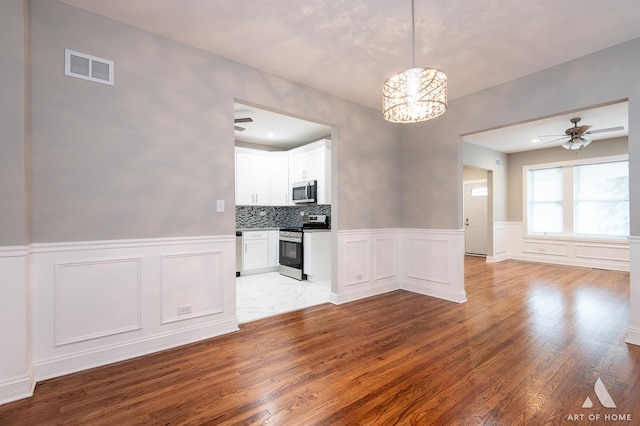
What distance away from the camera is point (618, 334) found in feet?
9.44

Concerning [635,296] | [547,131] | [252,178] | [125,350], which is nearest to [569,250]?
[547,131]

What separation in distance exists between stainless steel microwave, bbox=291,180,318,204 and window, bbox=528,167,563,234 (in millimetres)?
5918

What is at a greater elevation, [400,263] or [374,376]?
[400,263]

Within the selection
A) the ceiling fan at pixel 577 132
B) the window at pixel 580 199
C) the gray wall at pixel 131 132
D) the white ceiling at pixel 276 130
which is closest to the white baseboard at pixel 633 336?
the ceiling fan at pixel 577 132

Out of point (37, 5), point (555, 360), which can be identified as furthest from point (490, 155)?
point (37, 5)

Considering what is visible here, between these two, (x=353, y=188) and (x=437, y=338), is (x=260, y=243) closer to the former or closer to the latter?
(x=353, y=188)

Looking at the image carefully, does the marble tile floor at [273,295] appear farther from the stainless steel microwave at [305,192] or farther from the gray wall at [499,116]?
the gray wall at [499,116]

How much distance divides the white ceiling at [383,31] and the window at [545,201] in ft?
16.8

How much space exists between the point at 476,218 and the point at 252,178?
6519 mm

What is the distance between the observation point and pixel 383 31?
261 centimetres

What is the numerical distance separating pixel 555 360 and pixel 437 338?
3.00ft

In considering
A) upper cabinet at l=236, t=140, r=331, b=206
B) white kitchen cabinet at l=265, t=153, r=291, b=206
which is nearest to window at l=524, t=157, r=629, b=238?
upper cabinet at l=236, t=140, r=331, b=206

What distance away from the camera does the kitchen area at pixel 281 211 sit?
4.78 metres

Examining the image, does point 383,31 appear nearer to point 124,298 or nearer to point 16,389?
point 124,298
